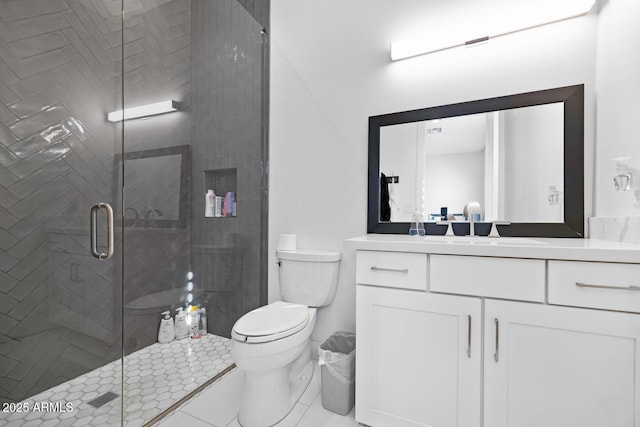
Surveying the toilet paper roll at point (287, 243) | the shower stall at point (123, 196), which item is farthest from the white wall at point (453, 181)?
the shower stall at point (123, 196)

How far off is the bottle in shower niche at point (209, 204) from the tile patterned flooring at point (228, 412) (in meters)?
1.08

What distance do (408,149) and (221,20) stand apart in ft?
5.34

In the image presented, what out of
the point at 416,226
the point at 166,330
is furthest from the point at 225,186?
the point at 416,226

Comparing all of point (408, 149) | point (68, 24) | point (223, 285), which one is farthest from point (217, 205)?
point (408, 149)

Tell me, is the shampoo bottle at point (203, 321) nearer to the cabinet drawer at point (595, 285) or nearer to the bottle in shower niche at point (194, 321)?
the bottle in shower niche at point (194, 321)

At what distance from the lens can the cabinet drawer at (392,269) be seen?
3.79 feet

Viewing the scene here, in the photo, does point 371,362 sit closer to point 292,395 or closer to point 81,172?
point 292,395

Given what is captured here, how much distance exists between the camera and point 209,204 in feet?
6.68

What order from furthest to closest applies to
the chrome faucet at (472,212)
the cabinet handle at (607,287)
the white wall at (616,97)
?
the chrome faucet at (472,212), the white wall at (616,97), the cabinet handle at (607,287)

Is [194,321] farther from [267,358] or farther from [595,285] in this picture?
[595,285]

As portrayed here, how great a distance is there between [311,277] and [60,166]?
1.47m

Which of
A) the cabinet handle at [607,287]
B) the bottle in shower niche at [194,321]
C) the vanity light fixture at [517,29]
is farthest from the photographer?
the bottle in shower niche at [194,321]

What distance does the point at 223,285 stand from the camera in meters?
2.04

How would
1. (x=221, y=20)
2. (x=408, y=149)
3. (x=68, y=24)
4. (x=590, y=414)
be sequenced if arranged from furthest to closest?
(x=221, y=20) < (x=408, y=149) < (x=68, y=24) < (x=590, y=414)
